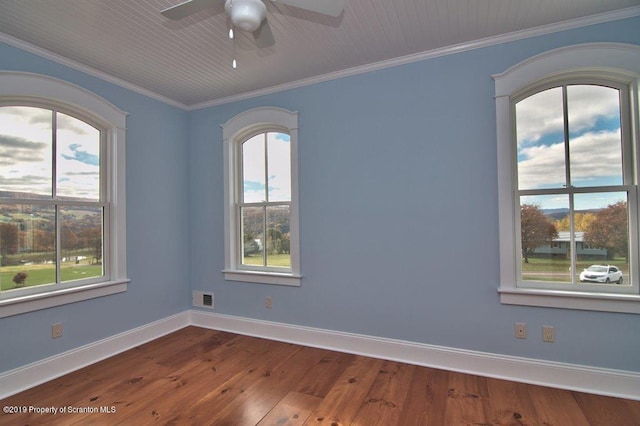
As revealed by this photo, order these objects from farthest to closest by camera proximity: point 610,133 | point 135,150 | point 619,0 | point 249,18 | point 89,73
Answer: point 135,150 < point 89,73 < point 610,133 < point 619,0 < point 249,18

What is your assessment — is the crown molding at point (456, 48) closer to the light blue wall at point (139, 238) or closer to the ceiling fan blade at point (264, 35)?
the light blue wall at point (139, 238)

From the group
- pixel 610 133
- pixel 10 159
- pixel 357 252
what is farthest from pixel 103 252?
pixel 610 133

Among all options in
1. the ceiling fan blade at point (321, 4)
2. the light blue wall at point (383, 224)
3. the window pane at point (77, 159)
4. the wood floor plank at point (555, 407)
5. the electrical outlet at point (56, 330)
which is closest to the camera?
the ceiling fan blade at point (321, 4)

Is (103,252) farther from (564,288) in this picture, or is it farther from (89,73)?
(564,288)

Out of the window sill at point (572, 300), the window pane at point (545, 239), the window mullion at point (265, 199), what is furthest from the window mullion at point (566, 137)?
the window mullion at point (265, 199)

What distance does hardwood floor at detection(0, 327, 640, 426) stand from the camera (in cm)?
202

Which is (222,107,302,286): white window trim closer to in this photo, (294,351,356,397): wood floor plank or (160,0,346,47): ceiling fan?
(294,351,356,397): wood floor plank

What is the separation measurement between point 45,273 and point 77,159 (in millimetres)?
1048

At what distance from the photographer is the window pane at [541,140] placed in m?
2.47

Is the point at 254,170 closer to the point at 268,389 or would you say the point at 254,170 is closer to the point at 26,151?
the point at 26,151

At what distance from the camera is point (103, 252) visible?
10.2ft

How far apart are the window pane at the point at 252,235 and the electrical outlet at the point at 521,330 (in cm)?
250

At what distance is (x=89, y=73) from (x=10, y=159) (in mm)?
1013

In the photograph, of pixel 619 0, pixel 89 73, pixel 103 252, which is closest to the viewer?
pixel 619 0
